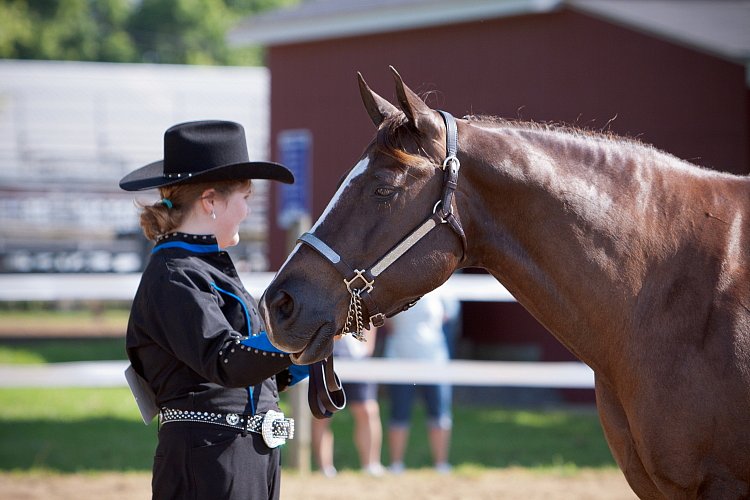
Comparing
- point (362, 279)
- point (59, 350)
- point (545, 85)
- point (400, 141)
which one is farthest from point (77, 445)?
point (59, 350)

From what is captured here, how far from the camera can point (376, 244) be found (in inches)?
109

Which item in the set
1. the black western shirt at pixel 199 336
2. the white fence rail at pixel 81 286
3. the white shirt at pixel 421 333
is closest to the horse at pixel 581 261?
the black western shirt at pixel 199 336

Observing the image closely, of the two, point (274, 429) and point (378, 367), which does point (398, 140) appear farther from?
point (378, 367)

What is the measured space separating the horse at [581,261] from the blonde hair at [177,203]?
506 millimetres

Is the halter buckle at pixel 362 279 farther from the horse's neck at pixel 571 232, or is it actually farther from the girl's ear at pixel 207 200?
the girl's ear at pixel 207 200

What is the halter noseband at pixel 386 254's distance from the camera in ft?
8.95

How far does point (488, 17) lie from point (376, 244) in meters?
9.25

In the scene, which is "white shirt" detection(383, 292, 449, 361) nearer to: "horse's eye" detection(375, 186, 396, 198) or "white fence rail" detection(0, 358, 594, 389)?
"white fence rail" detection(0, 358, 594, 389)

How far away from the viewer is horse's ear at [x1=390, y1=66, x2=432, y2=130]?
2684mm

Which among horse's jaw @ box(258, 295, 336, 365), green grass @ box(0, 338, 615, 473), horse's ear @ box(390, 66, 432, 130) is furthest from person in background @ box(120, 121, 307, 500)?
green grass @ box(0, 338, 615, 473)

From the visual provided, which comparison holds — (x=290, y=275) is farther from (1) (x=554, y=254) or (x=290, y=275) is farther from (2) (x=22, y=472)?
(2) (x=22, y=472)

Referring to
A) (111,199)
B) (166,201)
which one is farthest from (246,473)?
(111,199)

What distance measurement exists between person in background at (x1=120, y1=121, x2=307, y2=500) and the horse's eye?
554 mm

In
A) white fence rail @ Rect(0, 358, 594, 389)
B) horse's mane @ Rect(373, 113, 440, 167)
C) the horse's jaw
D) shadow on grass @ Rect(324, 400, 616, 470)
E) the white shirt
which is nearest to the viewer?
the horse's jaw
